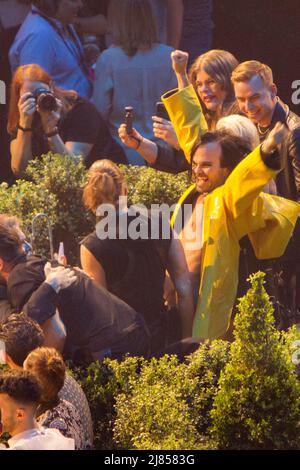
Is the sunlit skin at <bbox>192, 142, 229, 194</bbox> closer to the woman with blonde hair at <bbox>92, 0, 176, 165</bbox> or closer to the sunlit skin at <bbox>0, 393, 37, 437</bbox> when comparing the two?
the woman with blonde hair at <bbox>92, 0, 176, 165</bbox>

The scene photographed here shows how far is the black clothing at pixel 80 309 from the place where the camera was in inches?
314

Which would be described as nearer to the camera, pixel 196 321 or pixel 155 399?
pixel 155 399

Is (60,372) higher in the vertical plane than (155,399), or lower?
higher

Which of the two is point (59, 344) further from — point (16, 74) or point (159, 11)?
point (159, 11)

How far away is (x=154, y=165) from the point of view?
841 cm

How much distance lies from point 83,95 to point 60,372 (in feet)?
8.51

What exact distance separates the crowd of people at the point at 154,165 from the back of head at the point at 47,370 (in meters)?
1.41

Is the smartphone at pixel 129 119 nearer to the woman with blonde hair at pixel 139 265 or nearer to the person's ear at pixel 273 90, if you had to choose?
the woman with blonde hair at pixel 139 265

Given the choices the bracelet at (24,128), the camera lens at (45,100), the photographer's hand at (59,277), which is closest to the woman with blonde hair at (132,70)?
the camera lens at (45,100)

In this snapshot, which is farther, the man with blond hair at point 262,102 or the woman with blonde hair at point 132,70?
the woman with blonde hair at point 132,70

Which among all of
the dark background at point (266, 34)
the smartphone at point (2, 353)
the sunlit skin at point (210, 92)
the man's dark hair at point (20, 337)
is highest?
the dark background at point (266, 34)

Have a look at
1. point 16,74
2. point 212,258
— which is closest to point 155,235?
point 212,258

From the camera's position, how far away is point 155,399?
748 centimetres

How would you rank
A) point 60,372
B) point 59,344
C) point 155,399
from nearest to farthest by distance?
1. point 60,372
2. point 155,399
3. point 59,344
